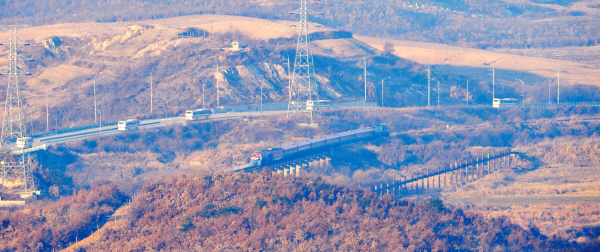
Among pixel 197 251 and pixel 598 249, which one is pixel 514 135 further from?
pixel 197 251

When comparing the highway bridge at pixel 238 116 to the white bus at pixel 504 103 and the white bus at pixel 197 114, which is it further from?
the white bus at pixel 504 103

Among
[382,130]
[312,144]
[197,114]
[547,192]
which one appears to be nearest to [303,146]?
[312,144]

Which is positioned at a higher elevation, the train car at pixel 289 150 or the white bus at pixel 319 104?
the white bus at pixel 319 104

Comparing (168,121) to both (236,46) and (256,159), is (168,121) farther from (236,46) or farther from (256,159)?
(236,46)

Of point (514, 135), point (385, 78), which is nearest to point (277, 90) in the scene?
point (385, 78)

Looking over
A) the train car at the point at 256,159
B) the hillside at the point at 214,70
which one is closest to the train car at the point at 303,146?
the train car at the point at 256,159
